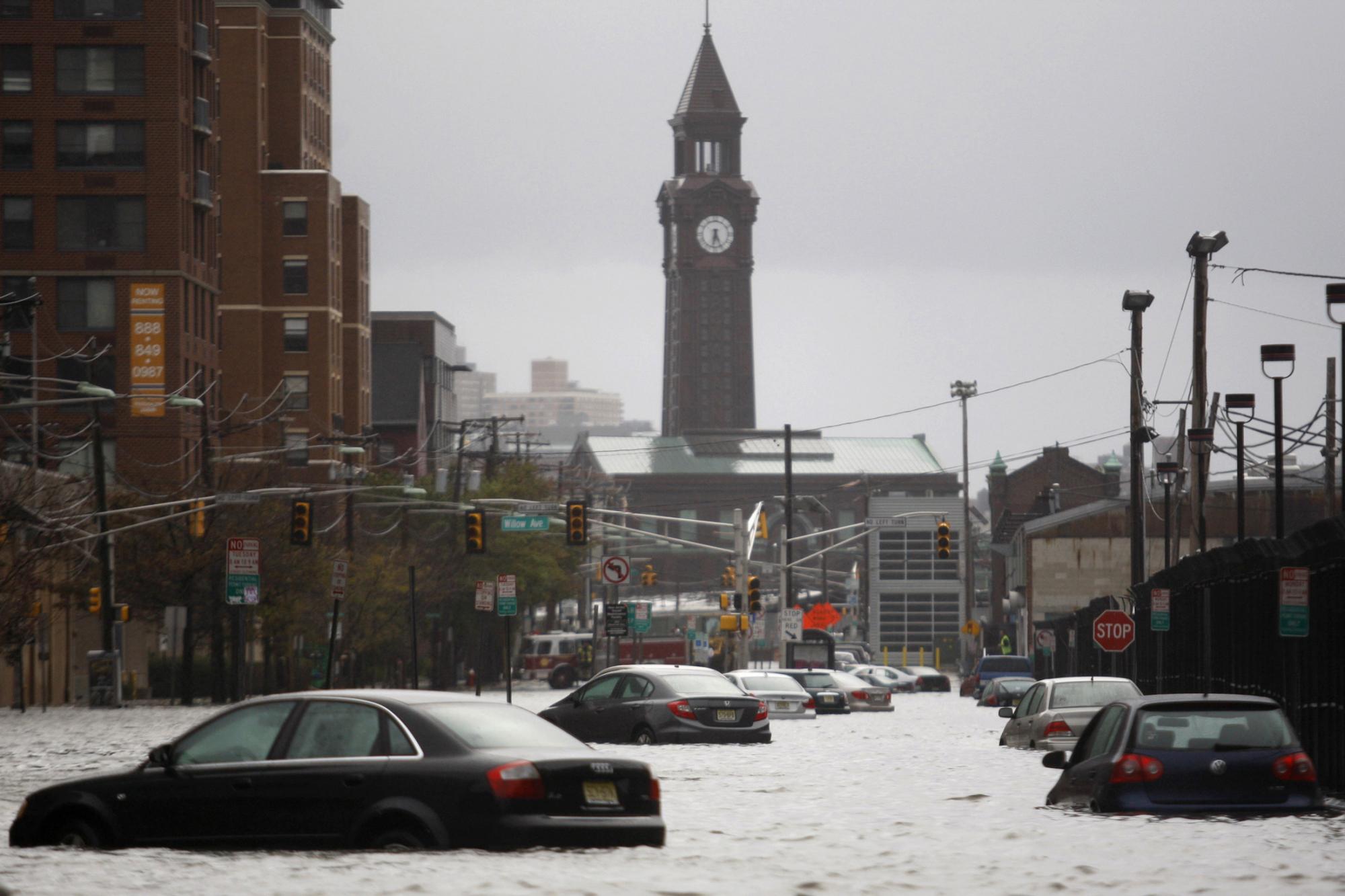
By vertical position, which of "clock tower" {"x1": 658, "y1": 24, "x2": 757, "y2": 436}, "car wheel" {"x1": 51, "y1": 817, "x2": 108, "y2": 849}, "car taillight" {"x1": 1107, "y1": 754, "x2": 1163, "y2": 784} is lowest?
"car wheel" {"x1": 51, "y1": 817, "x2": 108, "y2": 849}

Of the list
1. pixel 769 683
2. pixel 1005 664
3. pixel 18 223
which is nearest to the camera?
pixel 769 683

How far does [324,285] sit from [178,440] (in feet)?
94.2

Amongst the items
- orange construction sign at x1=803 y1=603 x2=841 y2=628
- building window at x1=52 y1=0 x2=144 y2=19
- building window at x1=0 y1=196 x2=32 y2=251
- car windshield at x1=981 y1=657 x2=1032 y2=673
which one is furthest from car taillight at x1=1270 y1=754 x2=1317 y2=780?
orange construction sign at x1=803 y1=603 x2=841 y2=628

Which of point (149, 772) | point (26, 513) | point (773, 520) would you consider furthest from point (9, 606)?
point (773, 520)

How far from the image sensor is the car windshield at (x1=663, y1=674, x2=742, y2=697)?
1325 inches

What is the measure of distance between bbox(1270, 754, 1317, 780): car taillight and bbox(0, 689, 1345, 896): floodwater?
363 millimetres

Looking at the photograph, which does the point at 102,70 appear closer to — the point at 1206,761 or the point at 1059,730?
the point at 1059,730

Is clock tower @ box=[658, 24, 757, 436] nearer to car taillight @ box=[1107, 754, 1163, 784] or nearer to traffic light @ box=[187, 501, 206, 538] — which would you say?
traffic light @ box=[187, 501, 206, 538]

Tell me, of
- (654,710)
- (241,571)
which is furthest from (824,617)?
(654,710)

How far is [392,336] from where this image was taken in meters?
144

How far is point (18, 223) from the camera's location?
84312 mm

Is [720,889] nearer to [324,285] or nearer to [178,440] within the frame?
[178,440]

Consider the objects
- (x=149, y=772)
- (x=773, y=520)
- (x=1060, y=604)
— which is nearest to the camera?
(x=149, y=772)

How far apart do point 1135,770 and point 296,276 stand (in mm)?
97794
